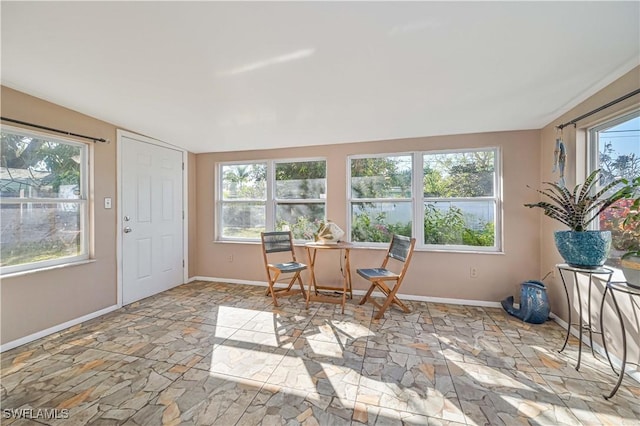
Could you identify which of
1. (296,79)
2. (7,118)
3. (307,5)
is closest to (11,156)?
(7,118)

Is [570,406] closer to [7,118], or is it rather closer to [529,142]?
[529,142]

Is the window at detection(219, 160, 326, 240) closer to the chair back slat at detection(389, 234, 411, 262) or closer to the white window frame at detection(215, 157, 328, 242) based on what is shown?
the white window frame at detection(215, 157, 328, 242)

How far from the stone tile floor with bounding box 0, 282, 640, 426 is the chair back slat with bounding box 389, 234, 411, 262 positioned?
2.30 feet

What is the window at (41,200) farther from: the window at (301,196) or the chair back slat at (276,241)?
the window at (301,196)

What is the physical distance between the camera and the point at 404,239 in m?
3.02

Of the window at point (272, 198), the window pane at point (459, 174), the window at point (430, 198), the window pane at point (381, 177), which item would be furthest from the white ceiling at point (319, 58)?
the window at point (272, 198)

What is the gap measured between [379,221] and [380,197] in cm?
35

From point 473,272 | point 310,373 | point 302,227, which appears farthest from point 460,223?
point 310,373

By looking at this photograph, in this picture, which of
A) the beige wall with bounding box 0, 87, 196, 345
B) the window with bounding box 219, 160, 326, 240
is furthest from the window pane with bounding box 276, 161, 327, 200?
the beige wall with bounding box 0, 87, 196, 345

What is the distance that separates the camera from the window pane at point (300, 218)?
3.83 m

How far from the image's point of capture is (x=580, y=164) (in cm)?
238

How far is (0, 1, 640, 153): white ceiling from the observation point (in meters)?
1.33

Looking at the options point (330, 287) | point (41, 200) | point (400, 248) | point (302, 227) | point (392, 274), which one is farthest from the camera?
point (302, 227)

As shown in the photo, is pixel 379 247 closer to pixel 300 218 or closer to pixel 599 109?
pixel 300 218
